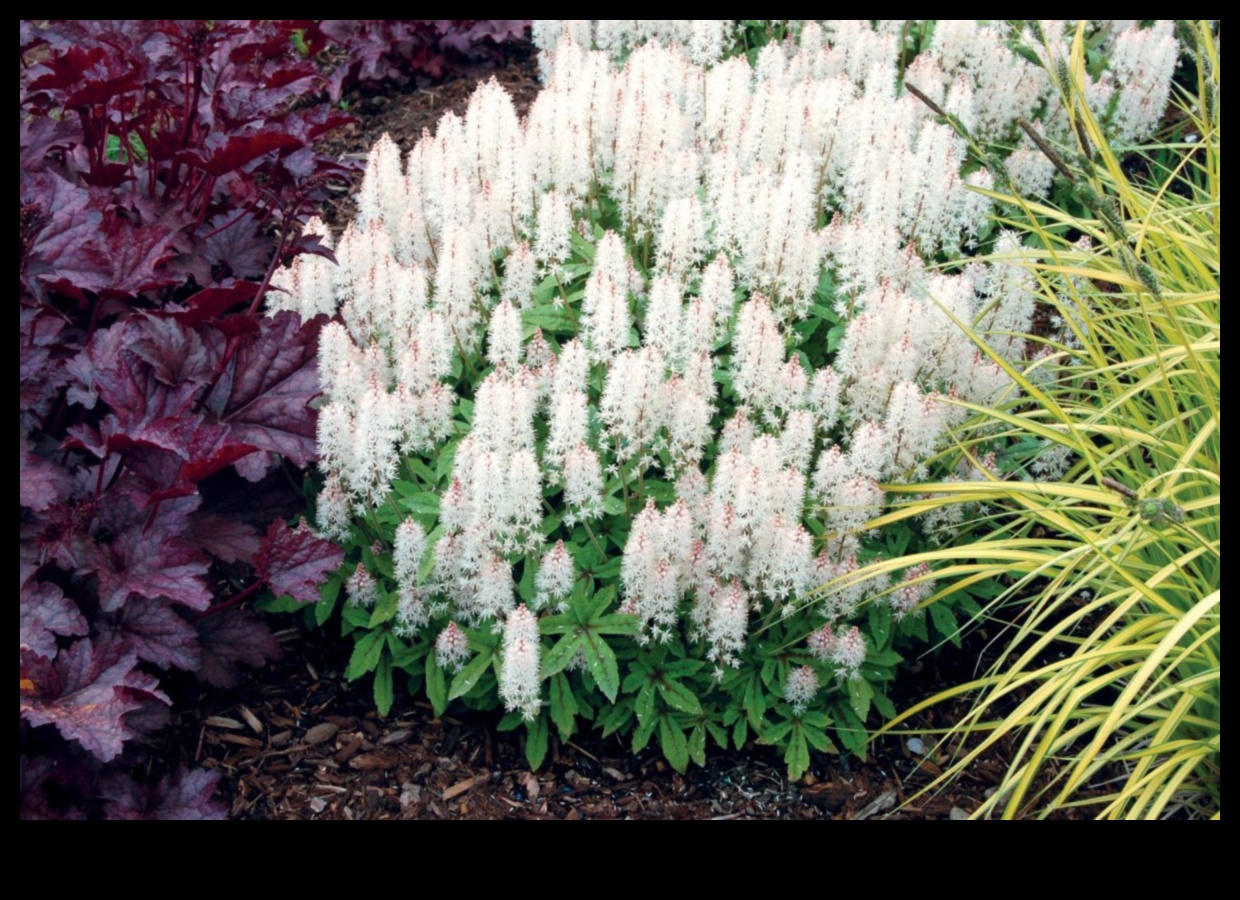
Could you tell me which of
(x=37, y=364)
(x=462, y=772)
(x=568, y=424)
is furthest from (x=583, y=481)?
(x=37, y=364)

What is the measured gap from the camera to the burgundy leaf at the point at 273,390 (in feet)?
11.4

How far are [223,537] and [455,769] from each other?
1.03 m

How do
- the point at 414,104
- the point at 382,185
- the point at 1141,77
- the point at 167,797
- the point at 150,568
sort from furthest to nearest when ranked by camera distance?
the point at 414,104 → the point at 1141,77 → the point at 382,185 → the point at 167,797 → the point at 150,568

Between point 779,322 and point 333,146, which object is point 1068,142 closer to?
point 779,322

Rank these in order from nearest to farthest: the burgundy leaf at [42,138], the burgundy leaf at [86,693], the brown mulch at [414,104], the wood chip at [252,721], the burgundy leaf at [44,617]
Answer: the burgundy leaf at [86,693] → the burgundy leaf at [44,617] → the wood chip at [252,721] → the burgundy leaf at [42,138] → the brown mulch at [414,104]

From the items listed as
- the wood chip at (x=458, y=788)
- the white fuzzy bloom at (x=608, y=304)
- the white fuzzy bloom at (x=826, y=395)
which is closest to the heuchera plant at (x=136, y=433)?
the wood chip at (x=458, y=788)

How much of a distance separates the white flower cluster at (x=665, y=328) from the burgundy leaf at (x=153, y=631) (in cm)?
62

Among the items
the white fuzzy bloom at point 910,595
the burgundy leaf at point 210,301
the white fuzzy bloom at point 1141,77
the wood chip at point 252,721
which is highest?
the white fuzzy bloom at point 1141,77

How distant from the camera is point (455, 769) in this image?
360cm

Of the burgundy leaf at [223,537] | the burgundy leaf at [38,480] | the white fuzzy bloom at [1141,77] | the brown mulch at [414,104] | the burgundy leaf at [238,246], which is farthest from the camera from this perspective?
the brown mulch at [414,104]

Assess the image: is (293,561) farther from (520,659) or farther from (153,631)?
(520,659)

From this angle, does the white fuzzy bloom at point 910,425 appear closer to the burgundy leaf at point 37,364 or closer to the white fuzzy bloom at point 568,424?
the white fuzzy bloom at point 568,424
